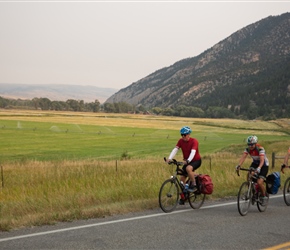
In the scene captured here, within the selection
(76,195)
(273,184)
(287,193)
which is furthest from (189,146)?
(76,195)

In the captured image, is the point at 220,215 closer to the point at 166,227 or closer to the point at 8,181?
the point at 166,227

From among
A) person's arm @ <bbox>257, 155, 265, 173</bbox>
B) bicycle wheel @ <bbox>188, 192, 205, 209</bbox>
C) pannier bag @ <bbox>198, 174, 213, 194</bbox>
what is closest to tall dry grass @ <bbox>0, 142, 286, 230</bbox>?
bicycle wheel @ <bbox>188, 192, 205, 209</bbox>

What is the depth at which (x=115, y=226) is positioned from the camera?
812 centimetres

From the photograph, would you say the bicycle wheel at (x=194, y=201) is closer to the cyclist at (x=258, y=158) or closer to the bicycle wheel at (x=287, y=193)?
the cyclist at (x=258, y=158)

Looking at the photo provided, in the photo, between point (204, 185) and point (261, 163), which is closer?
point (261, 163)

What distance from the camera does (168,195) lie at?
9844 mm

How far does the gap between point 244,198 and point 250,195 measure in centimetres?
30

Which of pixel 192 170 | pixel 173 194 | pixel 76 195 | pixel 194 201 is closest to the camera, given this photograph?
pixel 173 194

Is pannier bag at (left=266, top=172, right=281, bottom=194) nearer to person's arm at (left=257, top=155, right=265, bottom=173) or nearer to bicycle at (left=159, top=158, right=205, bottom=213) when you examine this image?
person's arm at (left=257, top=155, right=265, bottom=173)

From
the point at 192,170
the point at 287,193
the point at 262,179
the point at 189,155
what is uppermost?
the point at 189,155

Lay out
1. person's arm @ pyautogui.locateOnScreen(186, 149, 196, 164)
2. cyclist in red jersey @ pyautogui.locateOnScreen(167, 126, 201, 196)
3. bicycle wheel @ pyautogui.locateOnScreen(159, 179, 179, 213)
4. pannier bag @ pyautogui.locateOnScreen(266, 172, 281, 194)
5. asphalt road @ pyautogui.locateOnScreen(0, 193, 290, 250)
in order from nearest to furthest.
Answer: asphalt road @ pyautogui.locateOnScreen(0, 193, 290, 250) < bicycle wheel @ pyautogui.locateOnScreen(159, 179, 179, 213) < person's arm @ pyautogui.locateOnScreen(186, 149, 196, 164) < cyclist in red jersey @ pyautogui.locateOnScreen(167, 126, 201, 196) < pannier bag @ pyautogui.locateOnScreen(266, 172, 281, 194)

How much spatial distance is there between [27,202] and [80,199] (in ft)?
4.44

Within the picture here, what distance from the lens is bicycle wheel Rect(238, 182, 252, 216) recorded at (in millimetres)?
9560

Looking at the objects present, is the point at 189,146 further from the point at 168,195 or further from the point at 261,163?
the point at 261,163
